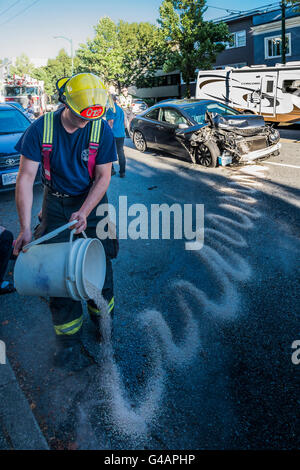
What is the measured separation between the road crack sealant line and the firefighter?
0.85 feet

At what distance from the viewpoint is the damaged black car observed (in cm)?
840

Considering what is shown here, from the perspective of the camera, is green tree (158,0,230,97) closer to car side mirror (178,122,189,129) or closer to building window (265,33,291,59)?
building window (265,33,291,59)

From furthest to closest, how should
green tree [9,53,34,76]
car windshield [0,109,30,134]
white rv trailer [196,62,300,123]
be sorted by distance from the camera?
green tree [9,53,34,76] → white rv trailer [196,62,300,123] → car windshield [0,109,30,134]

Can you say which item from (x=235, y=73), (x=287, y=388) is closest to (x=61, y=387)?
(x=287, y=388)

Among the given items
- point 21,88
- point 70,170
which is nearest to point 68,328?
point 70,170

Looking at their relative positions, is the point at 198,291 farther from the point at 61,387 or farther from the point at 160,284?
the point at 61,387

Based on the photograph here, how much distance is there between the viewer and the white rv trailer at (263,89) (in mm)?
16719

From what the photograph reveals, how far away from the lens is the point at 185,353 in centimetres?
280

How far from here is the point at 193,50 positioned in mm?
33156

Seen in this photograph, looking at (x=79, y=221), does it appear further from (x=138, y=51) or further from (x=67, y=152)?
(x=138, y=51)

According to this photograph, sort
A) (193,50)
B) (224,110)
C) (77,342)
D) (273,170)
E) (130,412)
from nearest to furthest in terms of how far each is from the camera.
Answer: (130,412), (77,342), (273,170), (224,110), (193,50)

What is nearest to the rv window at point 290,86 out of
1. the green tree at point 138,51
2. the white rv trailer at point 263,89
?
the white rv trailer at point 263,89

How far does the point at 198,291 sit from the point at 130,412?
1637 millimetres

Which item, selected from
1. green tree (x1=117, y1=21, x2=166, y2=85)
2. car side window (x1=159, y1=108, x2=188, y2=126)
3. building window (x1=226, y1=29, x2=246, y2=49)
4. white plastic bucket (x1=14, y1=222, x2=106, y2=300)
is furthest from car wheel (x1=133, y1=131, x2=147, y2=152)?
green tree (x1=117, y1=21, x2=166, y2=85)
